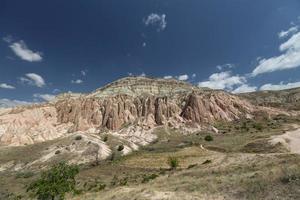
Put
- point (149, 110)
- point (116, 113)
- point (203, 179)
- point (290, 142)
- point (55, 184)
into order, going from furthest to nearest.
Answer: point (149, 110) → point (116, 113) → point (290, 142) → point (55, 184) → point (203, 179)

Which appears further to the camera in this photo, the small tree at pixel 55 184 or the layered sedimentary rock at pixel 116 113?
the layered sedimentary rock at pixel 116 113

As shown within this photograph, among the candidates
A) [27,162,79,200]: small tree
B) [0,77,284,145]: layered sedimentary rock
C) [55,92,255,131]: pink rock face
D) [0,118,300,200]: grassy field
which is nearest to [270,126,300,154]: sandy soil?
[0,118,300,200]: grassy field

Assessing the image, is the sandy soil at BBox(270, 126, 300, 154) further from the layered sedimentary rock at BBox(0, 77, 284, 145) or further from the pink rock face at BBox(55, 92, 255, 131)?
the pink rock face at BBox(55, 92, 255, 131)

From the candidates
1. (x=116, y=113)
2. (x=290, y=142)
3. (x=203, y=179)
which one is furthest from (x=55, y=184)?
(x=116, y=113)

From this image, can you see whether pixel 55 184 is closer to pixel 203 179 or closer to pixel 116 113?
pixel 203 179

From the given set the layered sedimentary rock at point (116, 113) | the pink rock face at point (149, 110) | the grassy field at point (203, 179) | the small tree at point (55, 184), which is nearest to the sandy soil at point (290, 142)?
the grassy field at point (203, 179)

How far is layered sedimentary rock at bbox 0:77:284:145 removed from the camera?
139 metres

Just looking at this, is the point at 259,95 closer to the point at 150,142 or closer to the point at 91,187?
the point at 150,142

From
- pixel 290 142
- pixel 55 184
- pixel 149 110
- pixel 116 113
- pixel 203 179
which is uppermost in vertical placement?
pixel 149 110

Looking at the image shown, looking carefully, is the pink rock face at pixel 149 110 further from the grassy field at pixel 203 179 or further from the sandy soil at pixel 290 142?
the grassy field at pixel 203 179

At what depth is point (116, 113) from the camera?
152 meters

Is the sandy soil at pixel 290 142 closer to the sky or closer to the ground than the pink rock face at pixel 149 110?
closer to the ground

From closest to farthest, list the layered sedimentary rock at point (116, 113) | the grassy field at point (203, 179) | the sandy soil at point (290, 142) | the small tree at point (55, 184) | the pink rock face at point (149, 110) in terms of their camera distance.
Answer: the grassy field at point (203, 179)
the small tree at point (55, 184)
the sandy soil at point (290, 142)
the layered sedimentary rock at point (116, 113)
the pink rock face at point (149, 110)

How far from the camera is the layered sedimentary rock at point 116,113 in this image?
457 feet
